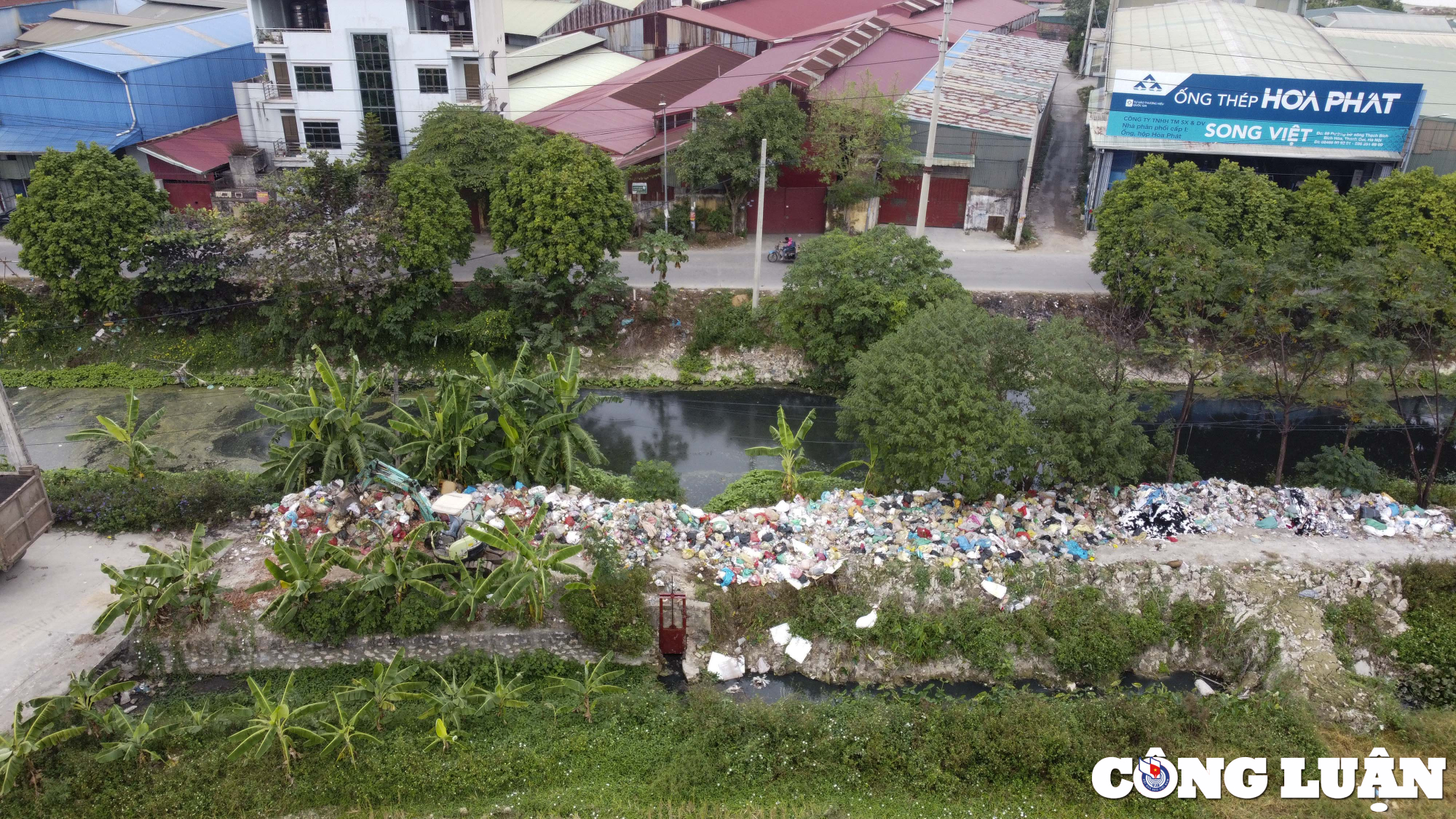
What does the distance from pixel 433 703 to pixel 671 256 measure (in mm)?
13449

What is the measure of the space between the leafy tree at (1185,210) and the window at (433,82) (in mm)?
19021

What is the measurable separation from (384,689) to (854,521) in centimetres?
708

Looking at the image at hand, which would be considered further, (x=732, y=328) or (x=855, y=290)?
(x=732, y=328)

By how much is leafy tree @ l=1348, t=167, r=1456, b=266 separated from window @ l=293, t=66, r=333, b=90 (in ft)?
90.1

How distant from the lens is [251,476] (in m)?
15.7

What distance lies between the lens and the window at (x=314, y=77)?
26.9m

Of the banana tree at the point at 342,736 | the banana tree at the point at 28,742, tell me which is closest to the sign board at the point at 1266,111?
the banana tree at the point at 342,736

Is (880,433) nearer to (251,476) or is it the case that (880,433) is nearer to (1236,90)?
(251,476)

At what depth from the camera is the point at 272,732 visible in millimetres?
10172

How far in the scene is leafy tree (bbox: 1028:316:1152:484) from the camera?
1373cm

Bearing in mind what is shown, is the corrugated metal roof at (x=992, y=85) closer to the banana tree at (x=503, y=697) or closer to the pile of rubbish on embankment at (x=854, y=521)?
the pile of rubbish on embankment at (x=854, y=521)

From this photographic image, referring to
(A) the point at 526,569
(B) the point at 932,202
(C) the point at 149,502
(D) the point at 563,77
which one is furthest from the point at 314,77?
(A) the point at 526,569

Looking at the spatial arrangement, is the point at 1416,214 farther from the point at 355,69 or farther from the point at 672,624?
the point at 355,69

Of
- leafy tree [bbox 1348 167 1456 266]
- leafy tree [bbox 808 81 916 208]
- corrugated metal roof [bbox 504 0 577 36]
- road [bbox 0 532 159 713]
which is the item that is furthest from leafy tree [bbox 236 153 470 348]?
leafy tree [bbox 1348 167 1456 266]
